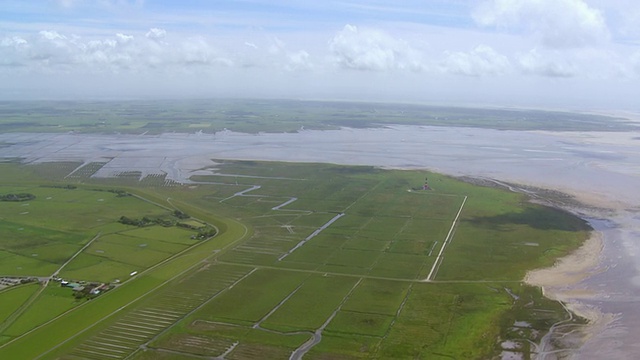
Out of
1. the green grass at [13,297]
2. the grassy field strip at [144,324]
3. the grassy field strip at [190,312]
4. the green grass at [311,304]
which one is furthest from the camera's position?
the green grass at [13,297]

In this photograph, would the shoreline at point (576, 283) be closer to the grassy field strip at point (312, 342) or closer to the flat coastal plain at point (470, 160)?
the flat coastal plain at point (470, 160)

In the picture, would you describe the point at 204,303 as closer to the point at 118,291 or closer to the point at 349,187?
the point at 118,291

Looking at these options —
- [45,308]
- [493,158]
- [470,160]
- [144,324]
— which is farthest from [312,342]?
[493,158]

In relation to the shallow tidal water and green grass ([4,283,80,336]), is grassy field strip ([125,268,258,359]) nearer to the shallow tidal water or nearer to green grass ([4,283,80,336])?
green grass ([4,283,80,336])

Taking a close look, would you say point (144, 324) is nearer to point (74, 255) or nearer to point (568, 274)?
point (74, 255)

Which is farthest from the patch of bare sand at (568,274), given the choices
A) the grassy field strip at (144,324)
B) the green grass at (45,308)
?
the green grass at (45,308)

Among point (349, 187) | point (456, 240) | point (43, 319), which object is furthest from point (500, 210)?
point (43, 319)
